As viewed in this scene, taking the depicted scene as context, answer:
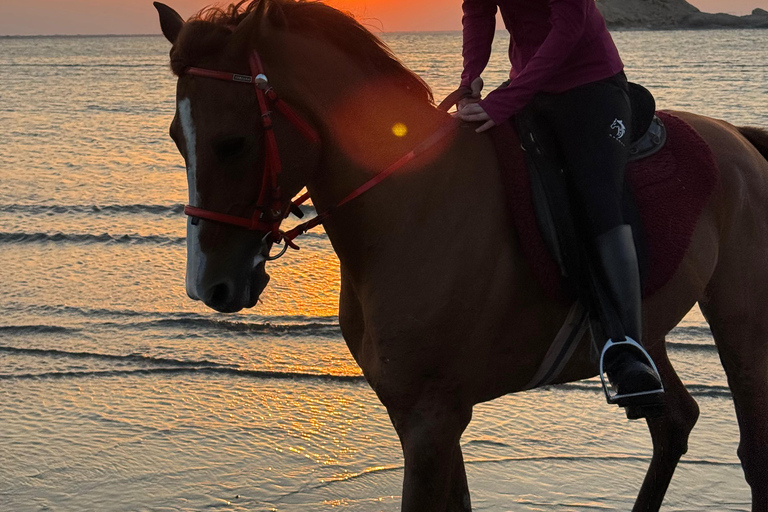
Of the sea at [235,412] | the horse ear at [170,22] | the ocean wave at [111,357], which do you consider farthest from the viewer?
the ocean wave at [111,357]

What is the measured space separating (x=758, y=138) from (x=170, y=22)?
9.65 feet

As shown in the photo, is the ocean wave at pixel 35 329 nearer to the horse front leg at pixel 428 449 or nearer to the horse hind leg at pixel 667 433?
the horse hind leg at pixel 667 433

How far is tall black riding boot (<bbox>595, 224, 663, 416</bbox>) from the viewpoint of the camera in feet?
10.8

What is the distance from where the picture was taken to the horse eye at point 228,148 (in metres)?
2.82

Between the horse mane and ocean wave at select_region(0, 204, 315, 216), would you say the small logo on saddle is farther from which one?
ocean wave at select_region(0, 204, 315, 216)

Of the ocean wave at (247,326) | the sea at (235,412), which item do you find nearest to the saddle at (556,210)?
the sea at (235,412)

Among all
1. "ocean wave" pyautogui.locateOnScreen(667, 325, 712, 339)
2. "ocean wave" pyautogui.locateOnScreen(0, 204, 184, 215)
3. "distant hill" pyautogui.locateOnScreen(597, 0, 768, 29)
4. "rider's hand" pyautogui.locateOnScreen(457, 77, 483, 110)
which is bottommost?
"ocean wave" pyautogui.locateOnScreen(0, 204, 184, 215)

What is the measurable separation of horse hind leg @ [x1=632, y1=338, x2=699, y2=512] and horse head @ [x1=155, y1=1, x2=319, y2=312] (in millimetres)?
2292

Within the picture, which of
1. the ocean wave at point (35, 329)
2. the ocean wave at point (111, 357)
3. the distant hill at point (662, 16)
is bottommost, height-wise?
the ocean wave at point (35, 329)

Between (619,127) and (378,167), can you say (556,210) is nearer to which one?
(619,127)

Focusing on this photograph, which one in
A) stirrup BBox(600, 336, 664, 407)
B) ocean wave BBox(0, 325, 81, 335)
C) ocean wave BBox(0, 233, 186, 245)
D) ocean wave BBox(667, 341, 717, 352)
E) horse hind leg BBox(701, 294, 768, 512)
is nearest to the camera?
stirrup BBox(600, 336, 664, 407)

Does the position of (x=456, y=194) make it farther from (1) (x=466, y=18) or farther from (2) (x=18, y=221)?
(2) (x=18, y=221)

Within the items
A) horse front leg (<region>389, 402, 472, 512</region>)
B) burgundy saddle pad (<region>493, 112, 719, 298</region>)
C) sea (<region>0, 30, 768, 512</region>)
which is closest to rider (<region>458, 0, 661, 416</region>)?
burgundy saddle pad (<region>493, 112, 719, 298</region>)

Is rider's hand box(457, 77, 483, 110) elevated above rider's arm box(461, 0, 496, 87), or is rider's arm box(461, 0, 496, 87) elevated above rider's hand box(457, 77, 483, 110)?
rider's arm box(461, 0, 496, 87)
